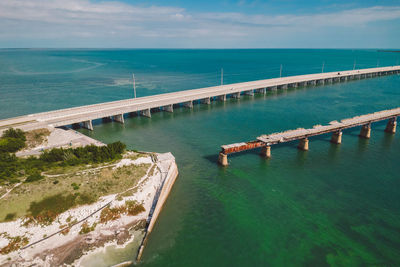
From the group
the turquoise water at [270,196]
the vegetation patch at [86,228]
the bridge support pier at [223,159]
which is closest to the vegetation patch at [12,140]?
the turquoise water at [270,196]

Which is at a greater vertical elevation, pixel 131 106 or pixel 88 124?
pixel 131 106

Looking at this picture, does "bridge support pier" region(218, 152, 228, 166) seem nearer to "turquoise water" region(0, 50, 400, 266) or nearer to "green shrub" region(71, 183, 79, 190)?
"turquoise water" region(0, 50, 400, 266)

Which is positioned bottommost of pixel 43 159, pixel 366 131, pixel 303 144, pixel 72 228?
pixel 72 228

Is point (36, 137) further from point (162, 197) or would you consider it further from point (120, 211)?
point (162, 197)

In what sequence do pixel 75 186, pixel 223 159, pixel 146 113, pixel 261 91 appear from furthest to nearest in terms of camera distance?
pixel 261 91, pixel 146 113, pixel 223 159, pixel 75 186

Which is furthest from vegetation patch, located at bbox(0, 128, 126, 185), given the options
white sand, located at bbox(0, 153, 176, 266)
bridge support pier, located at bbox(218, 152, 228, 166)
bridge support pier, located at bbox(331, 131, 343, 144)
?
bridge support pier, located at bbox(331, 131, 343, 144)

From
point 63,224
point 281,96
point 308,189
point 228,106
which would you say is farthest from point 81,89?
point 308,189

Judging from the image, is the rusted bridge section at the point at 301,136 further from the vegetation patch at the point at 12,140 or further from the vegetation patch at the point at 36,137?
the vegetation patch at the point at 12,140

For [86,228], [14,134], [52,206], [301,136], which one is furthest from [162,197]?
[14,134]

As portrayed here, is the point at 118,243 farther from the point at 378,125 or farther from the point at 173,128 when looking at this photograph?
the point at 378,125
